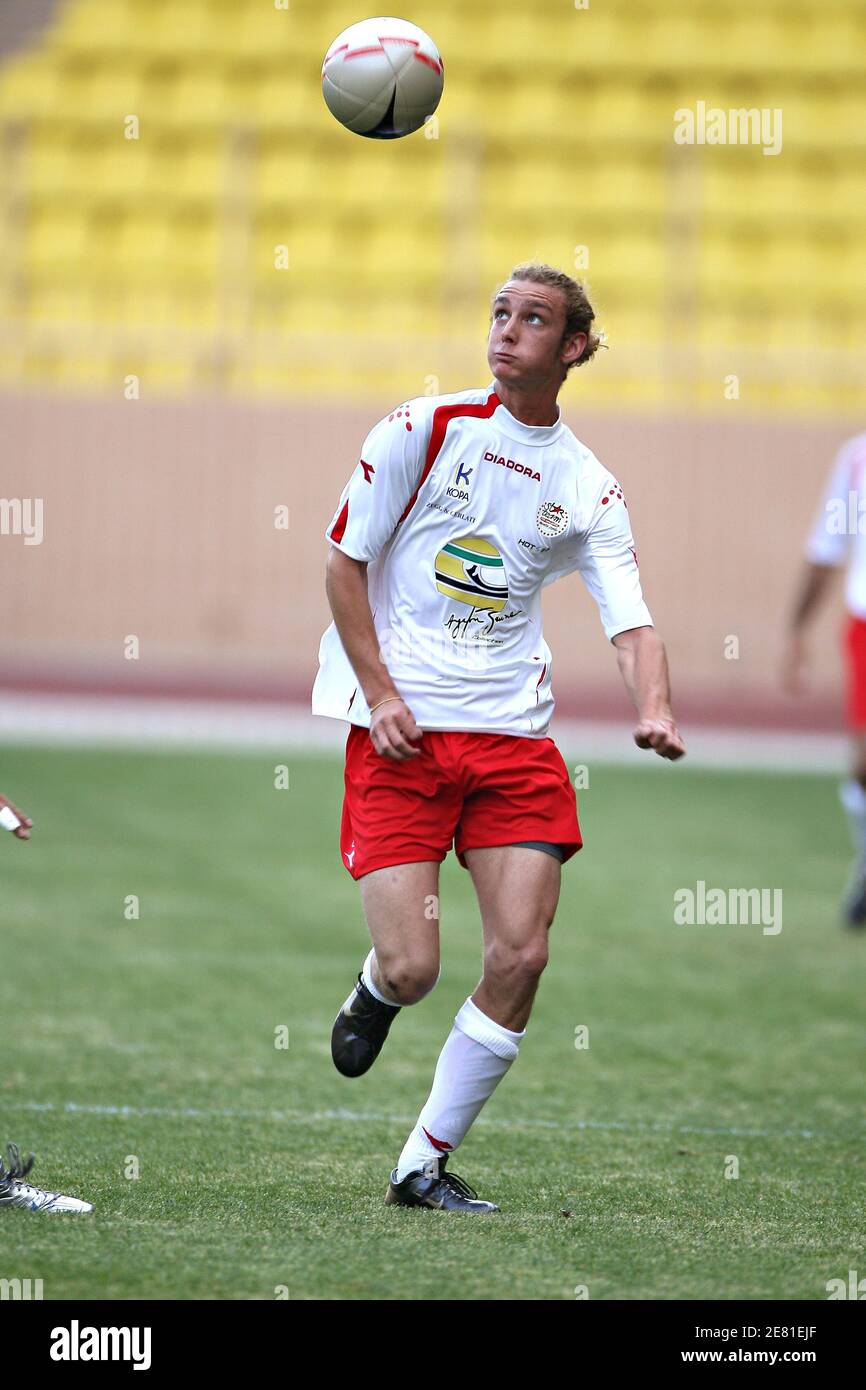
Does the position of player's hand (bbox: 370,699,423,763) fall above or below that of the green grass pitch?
above

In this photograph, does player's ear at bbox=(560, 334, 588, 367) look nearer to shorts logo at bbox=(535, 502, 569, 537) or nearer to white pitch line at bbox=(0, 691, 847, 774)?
shorts logo at bbox=(535, 502, 569, 537)

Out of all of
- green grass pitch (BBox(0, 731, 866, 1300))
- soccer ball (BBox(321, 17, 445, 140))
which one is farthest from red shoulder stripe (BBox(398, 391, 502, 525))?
green grass pitch (BBox(0, 731, 866, 1300))

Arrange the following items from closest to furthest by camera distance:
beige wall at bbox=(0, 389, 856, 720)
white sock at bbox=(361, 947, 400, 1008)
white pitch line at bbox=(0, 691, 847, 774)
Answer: white sock at bbox=(361, 947, 400, 1008), white pitch line at bbox=(0, 691, 847, 774), beige wall at bbox=(0, 389, 856, 720)

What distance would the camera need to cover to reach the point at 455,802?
181 inches

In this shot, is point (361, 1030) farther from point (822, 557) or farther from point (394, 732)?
point (822, 557)

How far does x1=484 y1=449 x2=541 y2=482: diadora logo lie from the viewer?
4555 mm

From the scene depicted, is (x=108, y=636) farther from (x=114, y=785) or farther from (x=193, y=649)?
(x=114, y=785)

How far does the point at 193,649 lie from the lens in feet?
59.7

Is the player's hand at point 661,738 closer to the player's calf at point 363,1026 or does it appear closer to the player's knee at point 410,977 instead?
the player's knee at point 410,977

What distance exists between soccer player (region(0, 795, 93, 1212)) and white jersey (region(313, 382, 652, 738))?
0.80m

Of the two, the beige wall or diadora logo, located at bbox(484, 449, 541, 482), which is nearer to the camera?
diadora logo, located at bbox(484, 449, 541, 482)

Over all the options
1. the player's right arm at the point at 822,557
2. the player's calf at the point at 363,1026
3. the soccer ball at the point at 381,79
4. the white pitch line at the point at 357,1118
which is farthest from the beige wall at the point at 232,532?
the player's calf at the point at 363,1026
